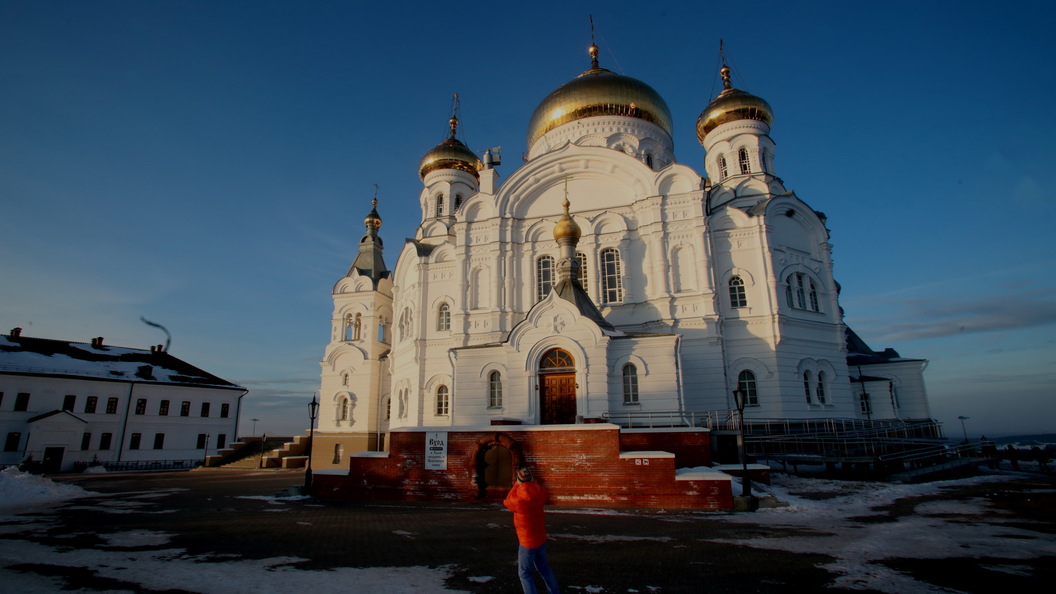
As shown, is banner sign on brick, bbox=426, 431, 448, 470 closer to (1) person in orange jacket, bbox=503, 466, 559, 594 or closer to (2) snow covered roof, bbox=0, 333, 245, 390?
(1) person in orange jacket, bbox=503, 466, 559, 594

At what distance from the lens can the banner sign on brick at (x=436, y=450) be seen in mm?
12656

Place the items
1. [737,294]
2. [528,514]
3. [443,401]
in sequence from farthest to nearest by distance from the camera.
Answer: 1. [443,401]
2. [737,294]
3. [528,514]

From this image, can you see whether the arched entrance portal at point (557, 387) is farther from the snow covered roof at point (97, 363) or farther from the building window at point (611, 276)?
the snow covered roof at point (97, 363)

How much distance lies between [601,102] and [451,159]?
33.3 feet

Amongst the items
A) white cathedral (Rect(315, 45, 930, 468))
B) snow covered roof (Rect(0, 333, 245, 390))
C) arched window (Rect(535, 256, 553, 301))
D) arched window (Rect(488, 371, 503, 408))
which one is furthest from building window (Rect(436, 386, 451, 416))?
snow covered roof (Rect(0, 333, 245, 390))

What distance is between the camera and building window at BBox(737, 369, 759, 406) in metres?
20.7

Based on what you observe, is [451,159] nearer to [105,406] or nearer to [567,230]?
[567,230]

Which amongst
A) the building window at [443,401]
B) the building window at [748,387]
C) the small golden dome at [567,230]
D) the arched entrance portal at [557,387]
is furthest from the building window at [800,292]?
the building window at [443,401]

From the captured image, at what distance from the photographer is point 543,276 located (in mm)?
23469

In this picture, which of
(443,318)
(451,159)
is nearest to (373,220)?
(451,159)

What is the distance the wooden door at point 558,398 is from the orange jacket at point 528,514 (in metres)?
12.9

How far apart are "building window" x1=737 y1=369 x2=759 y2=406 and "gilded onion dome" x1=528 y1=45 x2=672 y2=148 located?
14111 mm

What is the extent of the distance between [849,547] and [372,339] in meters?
26.7

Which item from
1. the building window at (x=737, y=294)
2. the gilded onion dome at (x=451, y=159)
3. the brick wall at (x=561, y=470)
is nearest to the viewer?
the brick wall at (x=561, y=470)
